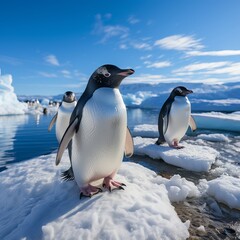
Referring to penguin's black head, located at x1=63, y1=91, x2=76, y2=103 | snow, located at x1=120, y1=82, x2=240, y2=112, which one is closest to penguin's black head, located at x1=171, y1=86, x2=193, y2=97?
penguin's black head, located at x1=63, y1=91, x2=76, y2=103

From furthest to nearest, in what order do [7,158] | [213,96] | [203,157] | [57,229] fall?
[213,96]
[7,158]
[203,157]
[57,229]

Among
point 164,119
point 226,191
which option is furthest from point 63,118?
point 226,191

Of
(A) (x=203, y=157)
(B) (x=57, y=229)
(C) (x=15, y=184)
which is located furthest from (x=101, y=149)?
(A) (x=203, y=157)

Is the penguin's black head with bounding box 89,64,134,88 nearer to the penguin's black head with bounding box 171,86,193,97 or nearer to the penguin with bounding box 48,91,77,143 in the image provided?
the penguin with bounding box 48,91,77,143

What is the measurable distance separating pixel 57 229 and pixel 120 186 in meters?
0.81

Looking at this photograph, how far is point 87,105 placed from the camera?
2.43 metres

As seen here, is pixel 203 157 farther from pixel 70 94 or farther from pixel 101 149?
pixel 70 94

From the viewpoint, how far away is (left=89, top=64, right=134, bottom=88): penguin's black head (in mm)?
2422

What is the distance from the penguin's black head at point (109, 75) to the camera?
2.42m

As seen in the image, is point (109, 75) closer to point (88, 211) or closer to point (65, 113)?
point (88, 211)

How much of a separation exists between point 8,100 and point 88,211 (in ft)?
98.4

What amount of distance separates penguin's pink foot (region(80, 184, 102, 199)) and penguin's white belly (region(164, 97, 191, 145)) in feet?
11.0

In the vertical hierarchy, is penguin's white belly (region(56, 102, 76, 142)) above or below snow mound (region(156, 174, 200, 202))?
above

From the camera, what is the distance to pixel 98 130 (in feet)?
7.81
